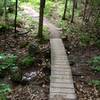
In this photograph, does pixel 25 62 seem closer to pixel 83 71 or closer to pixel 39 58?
pixel 39 58

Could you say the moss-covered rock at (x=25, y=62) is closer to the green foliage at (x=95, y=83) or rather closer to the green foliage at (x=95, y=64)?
the green foliage at (x=95, y=64)

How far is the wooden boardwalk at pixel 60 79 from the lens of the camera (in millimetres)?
8773

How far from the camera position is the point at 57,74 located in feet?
34.6

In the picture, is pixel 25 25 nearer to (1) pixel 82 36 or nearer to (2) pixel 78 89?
(1) pixel 82 36

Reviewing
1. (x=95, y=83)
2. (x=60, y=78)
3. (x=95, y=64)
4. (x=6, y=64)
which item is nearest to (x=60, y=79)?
(x=60, y=78)

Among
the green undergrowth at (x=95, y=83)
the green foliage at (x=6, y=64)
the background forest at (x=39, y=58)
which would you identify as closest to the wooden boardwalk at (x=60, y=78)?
the background forest at (x=39, y=58)

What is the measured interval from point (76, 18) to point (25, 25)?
7049 mm

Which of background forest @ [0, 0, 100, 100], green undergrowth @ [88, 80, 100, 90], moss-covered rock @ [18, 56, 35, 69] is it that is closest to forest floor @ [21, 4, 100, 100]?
background forest @ [0, 0, 100, 100]

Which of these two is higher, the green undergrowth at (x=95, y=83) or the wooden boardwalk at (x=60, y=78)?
the wooden boardwalk at (x=60, y=78)

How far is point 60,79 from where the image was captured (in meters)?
10.0

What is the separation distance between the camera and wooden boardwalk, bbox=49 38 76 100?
345 inches

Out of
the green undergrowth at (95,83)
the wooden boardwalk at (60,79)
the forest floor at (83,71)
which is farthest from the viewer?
the green undergrowth at (95,83)

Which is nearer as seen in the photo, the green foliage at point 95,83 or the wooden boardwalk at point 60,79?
Answer: the wooden boardwalk at point 60,79

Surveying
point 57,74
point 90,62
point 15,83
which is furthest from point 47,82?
point 90,62
